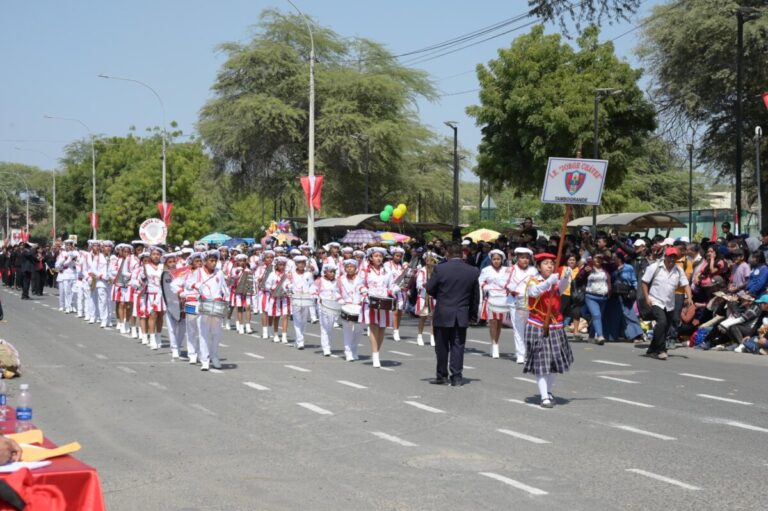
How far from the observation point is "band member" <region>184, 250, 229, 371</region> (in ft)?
54.9

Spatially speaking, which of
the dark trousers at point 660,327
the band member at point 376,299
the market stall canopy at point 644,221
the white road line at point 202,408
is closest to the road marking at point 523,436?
the white road line at point 202,408

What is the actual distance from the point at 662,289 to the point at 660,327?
24.5 inches

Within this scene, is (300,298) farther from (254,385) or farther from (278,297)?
(254,385)

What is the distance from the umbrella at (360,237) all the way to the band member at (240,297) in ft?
67.6

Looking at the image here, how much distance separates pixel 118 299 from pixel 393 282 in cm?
792

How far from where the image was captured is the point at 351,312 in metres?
17.6

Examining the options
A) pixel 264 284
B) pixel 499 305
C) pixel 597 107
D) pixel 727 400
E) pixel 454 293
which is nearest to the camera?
pixel 727 400

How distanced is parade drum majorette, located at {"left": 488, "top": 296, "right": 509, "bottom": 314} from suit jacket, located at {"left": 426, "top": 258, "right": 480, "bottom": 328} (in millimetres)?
3669

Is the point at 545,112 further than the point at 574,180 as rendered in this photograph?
Yes

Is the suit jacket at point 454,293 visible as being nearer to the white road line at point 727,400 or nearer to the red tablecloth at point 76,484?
the white road line at point 727,400

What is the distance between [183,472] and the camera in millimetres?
9062

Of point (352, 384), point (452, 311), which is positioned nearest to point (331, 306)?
point (352, 384)

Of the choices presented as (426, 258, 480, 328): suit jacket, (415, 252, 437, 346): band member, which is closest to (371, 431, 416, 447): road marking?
(426, 258, 480, 328): suit jacket

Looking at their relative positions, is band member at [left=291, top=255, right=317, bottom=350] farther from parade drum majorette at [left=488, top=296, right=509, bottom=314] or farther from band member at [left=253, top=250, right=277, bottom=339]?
parade drum majorette at [left=488, top=296, right=509, bottom=314]
